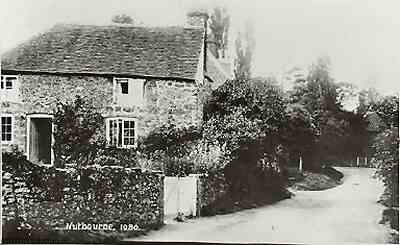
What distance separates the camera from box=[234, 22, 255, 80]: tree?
7.96ft

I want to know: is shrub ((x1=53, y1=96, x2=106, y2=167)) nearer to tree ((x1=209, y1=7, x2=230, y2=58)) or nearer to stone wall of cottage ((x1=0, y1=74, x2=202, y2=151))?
stone wall of cottage ((x1=0, y1=74, x2=202, y2=151))

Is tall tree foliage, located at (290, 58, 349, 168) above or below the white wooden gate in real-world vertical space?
above

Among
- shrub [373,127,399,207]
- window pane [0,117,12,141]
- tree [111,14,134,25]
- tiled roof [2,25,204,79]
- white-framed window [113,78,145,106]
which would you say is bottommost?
shrub [373,127,399,207]

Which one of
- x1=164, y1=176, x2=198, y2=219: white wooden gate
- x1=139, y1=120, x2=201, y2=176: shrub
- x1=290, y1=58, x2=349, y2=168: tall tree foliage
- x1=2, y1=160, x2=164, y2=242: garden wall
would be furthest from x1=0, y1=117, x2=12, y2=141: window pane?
x1=290, y1=58, x2=349, y2=168: tall tree foliage

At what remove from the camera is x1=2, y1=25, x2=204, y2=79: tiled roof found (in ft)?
8.14

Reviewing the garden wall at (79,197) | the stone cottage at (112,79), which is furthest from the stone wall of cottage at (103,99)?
the garden wall at (79,197)

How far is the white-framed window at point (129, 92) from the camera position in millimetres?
2484

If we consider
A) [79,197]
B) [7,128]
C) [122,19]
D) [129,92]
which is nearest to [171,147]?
[129,92]

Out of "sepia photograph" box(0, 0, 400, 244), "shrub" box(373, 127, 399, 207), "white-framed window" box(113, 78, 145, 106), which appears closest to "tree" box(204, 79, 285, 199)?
"sepia photograph" box(0, 0, 400, 244)

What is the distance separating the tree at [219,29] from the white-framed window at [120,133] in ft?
1.41

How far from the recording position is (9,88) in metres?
2.47

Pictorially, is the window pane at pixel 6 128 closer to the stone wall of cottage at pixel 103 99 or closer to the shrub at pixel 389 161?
→ the stone wall of cottage at pixel 103 99

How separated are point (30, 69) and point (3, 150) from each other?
33cm

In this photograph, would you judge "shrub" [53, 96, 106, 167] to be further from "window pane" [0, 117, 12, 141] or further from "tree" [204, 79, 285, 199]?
"tree" [204, 79, 285, 199]
